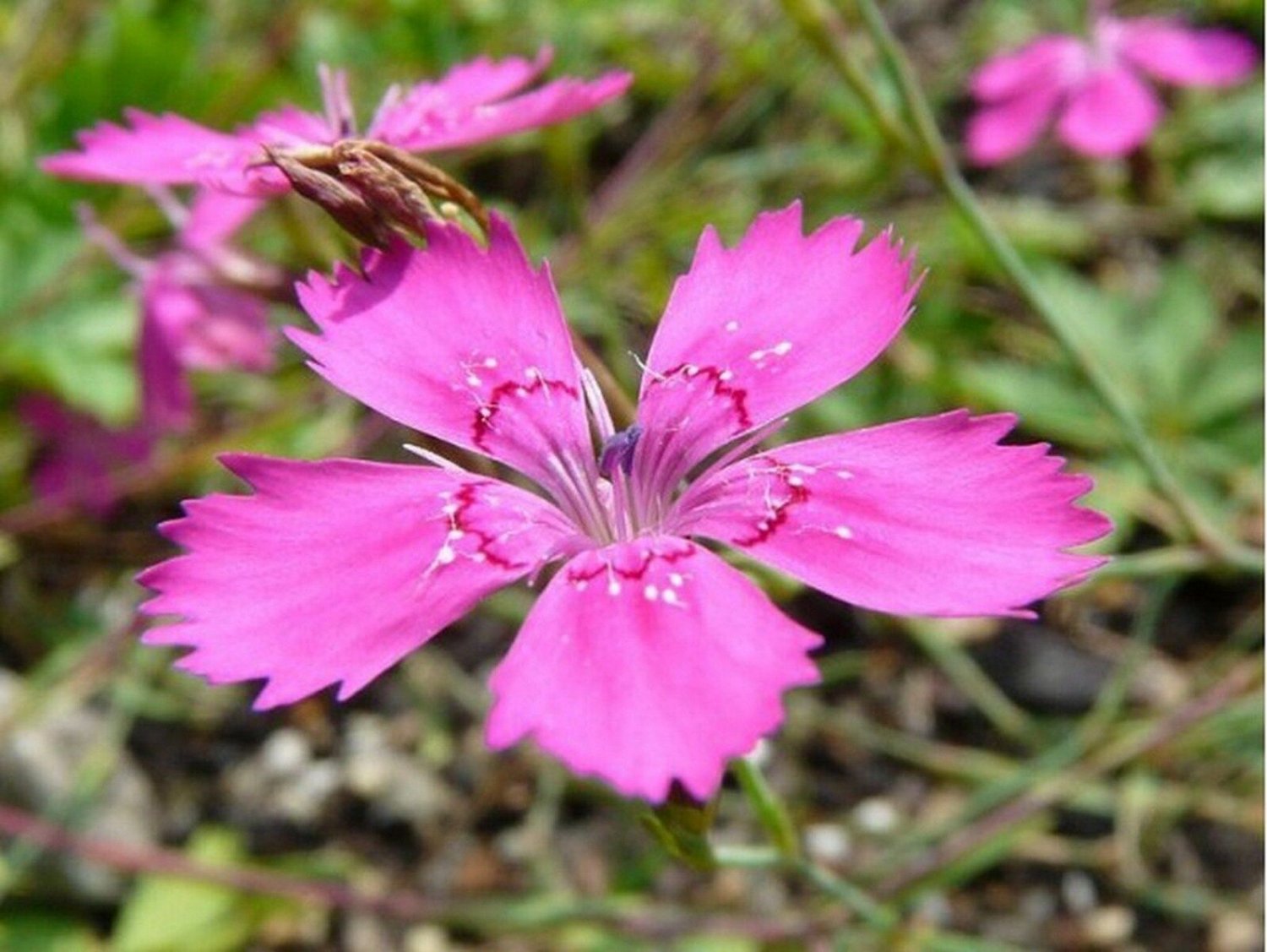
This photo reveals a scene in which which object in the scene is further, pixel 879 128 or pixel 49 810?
pixel 49 810

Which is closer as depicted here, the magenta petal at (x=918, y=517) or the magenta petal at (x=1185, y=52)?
the magenta petal at (x=918, y=517)

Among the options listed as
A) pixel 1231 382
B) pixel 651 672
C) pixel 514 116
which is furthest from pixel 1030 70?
pixel 651 672

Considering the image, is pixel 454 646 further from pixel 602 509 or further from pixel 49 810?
pixel 602 509

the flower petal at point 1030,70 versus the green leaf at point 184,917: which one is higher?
the flower petal at point 1030,70

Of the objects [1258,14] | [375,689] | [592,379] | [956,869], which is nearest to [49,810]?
[375,689]

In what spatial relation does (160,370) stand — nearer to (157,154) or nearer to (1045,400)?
(157,154)

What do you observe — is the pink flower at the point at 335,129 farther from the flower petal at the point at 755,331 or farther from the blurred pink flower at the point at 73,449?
the blurred pink flower at the point at 73,449

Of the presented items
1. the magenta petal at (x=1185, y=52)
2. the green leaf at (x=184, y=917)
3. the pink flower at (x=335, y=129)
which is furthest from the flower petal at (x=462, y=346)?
the magenta petal at (x=1185, y=52)
